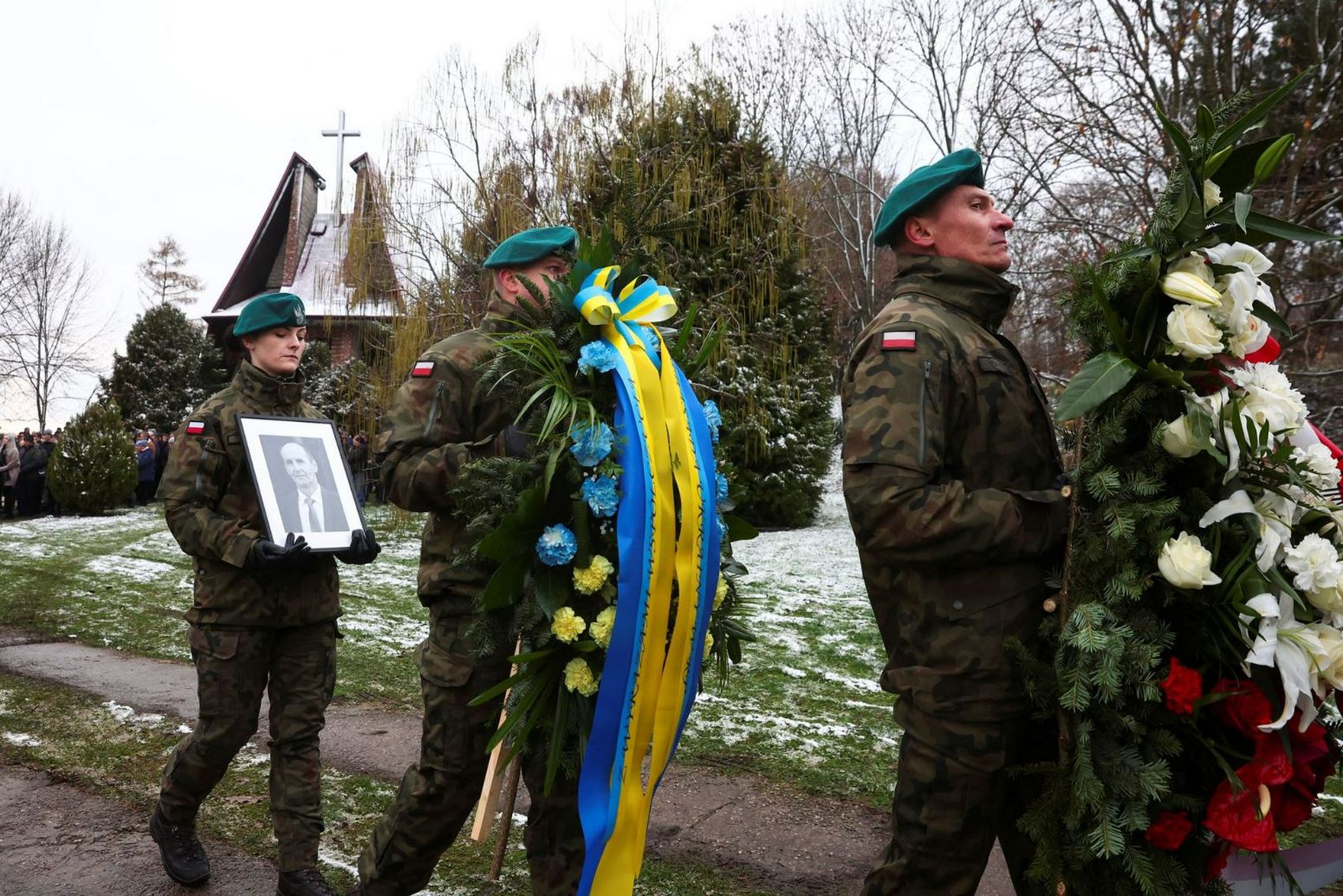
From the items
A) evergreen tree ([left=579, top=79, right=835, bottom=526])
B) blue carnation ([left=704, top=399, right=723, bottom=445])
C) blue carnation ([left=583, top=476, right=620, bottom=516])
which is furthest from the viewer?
evergreen tree ([left=579, top=79, right=835, bottom=526])

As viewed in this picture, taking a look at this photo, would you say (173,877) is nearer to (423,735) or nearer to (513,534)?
(423,735)

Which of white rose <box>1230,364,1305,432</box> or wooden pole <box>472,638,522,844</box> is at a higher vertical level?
white rose <box>1230,364,1305,432</box>

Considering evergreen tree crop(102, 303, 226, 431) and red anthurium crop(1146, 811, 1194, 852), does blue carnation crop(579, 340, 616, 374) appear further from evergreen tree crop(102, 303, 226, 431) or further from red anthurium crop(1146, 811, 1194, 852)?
evergreen tree crop(102, 303, 226, 431)

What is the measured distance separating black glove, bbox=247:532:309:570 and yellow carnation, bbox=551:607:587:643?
4.57 ft

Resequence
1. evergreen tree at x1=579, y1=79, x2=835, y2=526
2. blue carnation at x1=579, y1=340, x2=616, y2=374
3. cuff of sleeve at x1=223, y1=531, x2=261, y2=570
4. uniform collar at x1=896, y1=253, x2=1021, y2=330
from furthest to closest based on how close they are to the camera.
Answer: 1. evergreen tree at x1=579, y1=79, x2=835, y2=526
2. cuff of sleeve at x1=223, y1=531, x2=261, y2=570
3. blue carnation at x1=579, y1=340, x2=616, y2=374
4. uniform collar at x1=896, y1=253, x2=1021, y2=330

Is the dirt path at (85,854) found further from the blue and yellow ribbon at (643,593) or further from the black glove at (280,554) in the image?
the blue and yellow ribbon at (643,593)

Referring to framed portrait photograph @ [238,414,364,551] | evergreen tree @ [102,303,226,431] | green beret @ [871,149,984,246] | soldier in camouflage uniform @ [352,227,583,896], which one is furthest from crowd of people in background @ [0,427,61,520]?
green beret @ [871,149,984,246]

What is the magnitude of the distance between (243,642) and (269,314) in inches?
54.5

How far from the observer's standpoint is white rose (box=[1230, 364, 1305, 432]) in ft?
8.39

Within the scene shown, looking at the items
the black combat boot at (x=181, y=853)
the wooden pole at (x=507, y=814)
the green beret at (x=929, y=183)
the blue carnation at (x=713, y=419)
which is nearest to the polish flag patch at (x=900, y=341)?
the green beret at (x=929, y=183)

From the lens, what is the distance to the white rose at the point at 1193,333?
2.47 metres

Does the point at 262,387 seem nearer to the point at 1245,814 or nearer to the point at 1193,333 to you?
the point at 1193,333

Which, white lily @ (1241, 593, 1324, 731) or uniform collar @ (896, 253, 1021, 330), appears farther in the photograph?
uniform collar @ (896, 253, 1021, 330)

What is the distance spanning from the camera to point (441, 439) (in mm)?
3500
